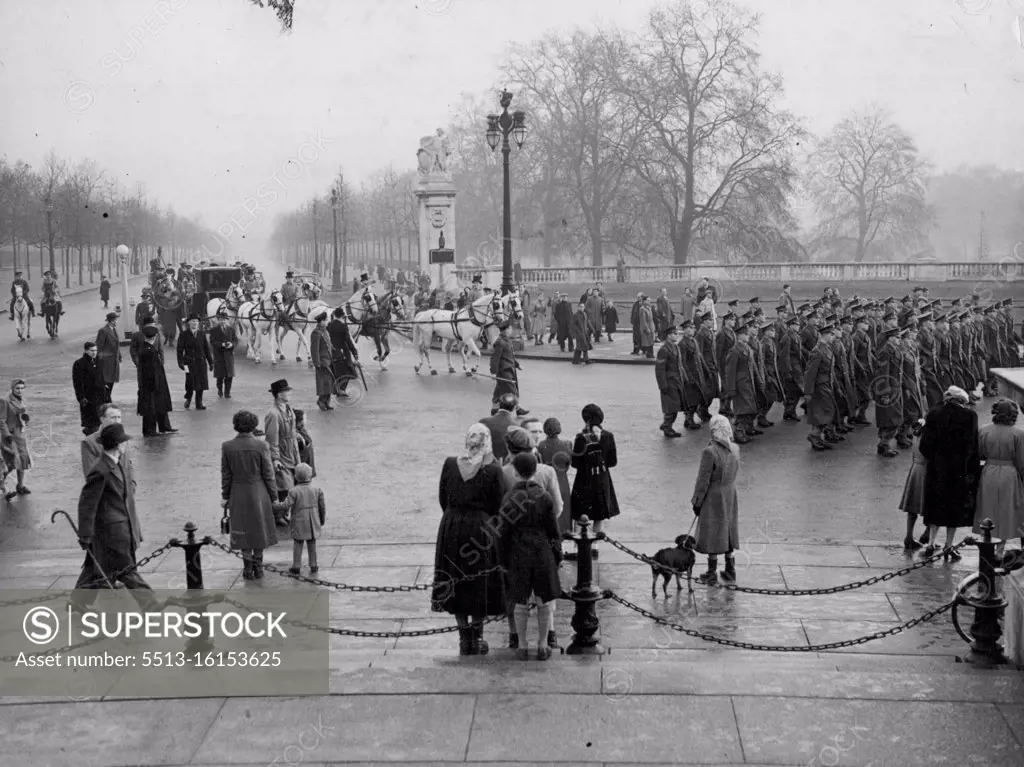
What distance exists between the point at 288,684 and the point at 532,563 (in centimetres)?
170

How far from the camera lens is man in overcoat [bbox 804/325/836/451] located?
52.5 feet

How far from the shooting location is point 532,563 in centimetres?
794

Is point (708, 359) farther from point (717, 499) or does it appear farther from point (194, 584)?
point (194, 584)

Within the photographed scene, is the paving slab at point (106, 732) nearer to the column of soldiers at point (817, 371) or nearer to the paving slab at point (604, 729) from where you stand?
the paving slab at point (604, 729)

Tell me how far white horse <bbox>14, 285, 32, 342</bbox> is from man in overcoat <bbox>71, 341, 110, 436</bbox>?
19.1 metres

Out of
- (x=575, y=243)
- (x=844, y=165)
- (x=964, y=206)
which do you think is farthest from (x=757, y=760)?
(x=964, y=206)

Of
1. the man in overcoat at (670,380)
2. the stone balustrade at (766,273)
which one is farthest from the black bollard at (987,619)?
the stone balustrade at (766,273)

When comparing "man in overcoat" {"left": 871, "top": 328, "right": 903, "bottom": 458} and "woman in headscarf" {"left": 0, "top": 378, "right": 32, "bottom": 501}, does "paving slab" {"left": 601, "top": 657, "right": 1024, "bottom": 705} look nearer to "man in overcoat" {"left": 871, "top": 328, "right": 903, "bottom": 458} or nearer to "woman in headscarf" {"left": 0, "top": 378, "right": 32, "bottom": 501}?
"man in overcoat" {"left": 871, "top": 328, "right": 903, "bottom": 458}

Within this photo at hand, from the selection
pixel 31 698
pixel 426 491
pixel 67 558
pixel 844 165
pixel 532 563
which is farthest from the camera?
pixel 844 165

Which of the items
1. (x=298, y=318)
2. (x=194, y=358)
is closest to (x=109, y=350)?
(x=194, y=358)

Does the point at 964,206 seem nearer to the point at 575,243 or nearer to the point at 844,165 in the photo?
the point at 844,165

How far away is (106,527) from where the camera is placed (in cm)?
880

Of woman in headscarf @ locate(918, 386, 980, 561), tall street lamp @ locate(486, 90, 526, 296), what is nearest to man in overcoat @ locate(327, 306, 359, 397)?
tall street lamp @ locate(486, 90, 526, 296)

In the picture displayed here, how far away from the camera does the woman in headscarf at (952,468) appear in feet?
34.3
